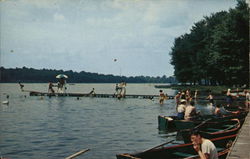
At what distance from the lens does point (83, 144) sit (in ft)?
61.1

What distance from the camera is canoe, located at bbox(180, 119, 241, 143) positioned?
1511cm

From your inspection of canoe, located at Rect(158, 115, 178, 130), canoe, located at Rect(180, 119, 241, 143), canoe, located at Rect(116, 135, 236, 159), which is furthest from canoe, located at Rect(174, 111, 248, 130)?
canoe, located at Rect(116, 135, 236, 159)

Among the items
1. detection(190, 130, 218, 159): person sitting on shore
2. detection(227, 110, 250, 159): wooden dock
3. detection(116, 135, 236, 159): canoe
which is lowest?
detection(116, 135, 236, 159): canoe

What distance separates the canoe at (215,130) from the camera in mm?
15107

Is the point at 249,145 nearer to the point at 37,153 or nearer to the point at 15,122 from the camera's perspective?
the point at 37,153

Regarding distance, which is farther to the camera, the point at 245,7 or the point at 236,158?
the point at 245,7

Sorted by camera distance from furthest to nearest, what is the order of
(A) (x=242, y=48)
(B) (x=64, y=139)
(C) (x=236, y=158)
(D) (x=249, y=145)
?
1. (A) (x=242, y=48)
2. (B) (x=64, y=139)
3. (D) (x=249, y=145)
4. (C) (x=236, y=158)

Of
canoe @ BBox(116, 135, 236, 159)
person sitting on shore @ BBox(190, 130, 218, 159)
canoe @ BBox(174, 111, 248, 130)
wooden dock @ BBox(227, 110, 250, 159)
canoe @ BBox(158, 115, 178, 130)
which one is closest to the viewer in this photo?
person sitting on shore @ BBox(190, 130, 218, 159)

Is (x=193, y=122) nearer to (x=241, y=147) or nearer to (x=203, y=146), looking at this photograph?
(x=241, y=147)

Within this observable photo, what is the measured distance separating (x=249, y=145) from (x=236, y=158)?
7.46 feet

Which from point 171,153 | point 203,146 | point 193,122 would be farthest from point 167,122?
point 203,146

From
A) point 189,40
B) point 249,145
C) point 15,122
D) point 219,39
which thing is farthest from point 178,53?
point 249,145

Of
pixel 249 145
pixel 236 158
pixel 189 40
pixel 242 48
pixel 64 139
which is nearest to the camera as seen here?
pixel 236 158

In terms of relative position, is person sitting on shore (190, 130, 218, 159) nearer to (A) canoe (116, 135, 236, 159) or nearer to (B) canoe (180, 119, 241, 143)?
(A) canoe (116, 135, 236, 159)
